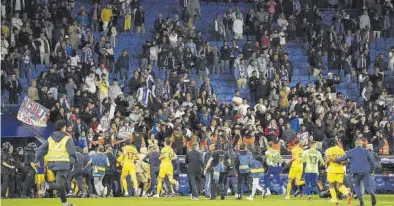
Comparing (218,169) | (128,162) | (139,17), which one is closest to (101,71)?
(139,17)

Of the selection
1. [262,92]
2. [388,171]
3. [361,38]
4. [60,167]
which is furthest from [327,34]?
[60,167]

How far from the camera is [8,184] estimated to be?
4016cm

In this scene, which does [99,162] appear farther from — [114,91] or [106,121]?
[114,91]

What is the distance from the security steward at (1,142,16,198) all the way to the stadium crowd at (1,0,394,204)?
0.16 feet

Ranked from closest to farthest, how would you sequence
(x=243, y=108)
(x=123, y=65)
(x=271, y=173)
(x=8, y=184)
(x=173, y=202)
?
(x=173, y=202), (x=8, y=184), (x=271, y=173), (x=243, y=108), (x=123, y=65)

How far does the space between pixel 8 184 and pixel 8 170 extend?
2.07 ft

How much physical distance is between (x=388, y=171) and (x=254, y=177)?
813cm

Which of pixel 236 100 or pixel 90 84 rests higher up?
pixel 90 84

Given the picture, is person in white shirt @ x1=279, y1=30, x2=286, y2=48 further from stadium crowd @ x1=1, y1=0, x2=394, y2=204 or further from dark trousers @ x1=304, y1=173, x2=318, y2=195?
dark trousers @ x1=304, y1=173, x2=318, y2=195

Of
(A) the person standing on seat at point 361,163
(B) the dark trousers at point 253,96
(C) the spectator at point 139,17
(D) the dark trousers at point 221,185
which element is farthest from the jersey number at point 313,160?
(C) the spectator at point 139,17

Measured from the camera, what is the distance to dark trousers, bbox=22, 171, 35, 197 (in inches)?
1578

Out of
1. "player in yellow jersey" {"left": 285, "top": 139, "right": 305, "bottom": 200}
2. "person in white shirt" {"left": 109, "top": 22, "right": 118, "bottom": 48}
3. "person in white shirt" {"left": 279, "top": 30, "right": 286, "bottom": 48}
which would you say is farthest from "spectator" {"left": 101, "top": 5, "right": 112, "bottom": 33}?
"player in yellow jersey" {"left": 285, "top": 139, "right": 305, "bottom": 200}

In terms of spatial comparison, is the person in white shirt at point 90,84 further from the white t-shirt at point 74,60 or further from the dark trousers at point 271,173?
the dark trousers at point 271,173

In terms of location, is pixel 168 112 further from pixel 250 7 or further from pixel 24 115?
pixel 250 7
